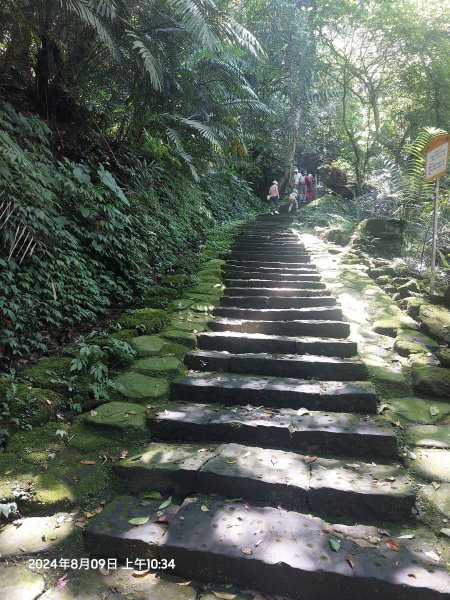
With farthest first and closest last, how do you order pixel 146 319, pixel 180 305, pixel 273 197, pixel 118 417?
pixel 273 197, pixel 180 305, pixel 146 319, pixel 118 417

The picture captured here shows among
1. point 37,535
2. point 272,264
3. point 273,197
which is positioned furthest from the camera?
point 273,197

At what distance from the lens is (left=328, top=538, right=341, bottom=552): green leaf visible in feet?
6.30

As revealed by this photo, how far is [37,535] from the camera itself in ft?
6.72

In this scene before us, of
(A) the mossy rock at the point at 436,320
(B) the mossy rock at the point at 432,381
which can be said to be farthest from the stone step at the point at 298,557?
(A) the mossy rock at the point at 436,320

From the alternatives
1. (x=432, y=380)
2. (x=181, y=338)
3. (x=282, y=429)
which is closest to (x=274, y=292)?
(x=181, y=338)

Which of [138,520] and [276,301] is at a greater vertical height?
[276,301]

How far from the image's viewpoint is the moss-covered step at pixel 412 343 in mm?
3578

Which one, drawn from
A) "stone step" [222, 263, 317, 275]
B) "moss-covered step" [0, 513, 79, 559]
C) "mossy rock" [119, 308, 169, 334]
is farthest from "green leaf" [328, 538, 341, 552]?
"stone step" [222, 263, 317, 275]

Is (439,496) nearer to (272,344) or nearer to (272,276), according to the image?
(272,344)

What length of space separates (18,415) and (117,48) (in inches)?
180

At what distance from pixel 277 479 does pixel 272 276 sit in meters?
4.05

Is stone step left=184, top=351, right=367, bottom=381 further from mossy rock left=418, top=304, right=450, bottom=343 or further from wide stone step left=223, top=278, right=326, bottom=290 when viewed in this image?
wide stone step left=223, top=278, right=326, bottom=290

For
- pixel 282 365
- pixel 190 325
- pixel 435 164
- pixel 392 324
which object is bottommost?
pixel 282 365

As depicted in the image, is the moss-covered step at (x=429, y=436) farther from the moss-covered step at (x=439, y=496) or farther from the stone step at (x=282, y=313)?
the stone step at (x=282, y=313)
